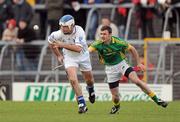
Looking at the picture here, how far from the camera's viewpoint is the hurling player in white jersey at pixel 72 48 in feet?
60.1

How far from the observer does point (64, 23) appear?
18422 mm

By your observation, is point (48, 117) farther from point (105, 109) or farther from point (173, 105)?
point (173, 105)

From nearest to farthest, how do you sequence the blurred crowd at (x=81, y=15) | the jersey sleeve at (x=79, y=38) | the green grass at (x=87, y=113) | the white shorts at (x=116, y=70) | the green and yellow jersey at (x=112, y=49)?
the green grass at (x=87, y=113) < the jersey sleeve at (x=79, y=38) < the green and yellow jersey at (x=112, y=49) < the white shorts at (x=116, y=70) < the blurred crowd at (x=81, y=15)

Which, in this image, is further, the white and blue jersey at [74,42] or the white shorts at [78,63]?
the white shorts at [78,63]

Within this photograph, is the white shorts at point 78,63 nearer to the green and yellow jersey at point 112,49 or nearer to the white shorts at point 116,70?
the green and yellow jersey at point 112,49

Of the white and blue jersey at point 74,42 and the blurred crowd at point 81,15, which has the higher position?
the white and blue jersey at point 74,42

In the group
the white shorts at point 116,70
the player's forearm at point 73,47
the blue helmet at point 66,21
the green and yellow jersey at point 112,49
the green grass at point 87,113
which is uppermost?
the blue helmet at point 66,21

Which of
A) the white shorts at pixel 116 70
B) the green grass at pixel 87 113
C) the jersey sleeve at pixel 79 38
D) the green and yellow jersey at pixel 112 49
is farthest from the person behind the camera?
the white shorts at pixel 116 70

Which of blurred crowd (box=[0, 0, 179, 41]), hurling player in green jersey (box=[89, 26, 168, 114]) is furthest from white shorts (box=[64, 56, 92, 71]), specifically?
blurred crowd (box=[0, 0, 179, 41])

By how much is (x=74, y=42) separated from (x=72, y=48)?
17.6 inches

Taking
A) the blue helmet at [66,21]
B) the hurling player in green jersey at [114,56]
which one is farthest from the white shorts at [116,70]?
the blue helmet at [66,21]

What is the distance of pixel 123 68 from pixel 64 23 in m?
1.84

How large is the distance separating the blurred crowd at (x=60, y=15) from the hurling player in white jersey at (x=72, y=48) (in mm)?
6992

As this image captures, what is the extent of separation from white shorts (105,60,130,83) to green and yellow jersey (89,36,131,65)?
9 cm
